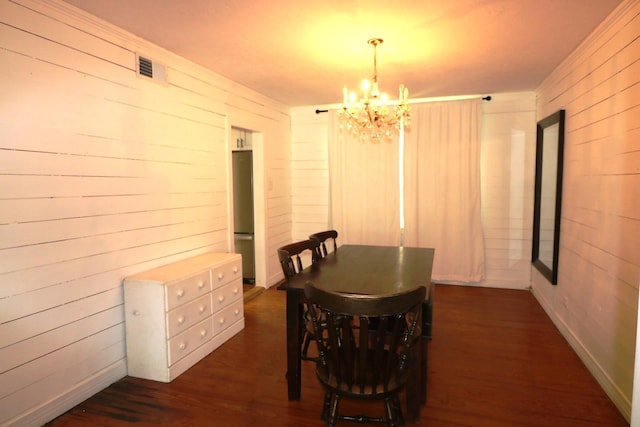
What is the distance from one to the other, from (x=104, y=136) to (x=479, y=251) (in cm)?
418

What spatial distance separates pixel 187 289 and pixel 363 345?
1566 millimetres

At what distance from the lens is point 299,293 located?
2.25 meters

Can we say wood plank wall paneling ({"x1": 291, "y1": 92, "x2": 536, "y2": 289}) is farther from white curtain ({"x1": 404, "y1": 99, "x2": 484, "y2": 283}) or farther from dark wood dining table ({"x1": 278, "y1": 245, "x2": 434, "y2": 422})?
dark wood dining table ({"x1": 278, "y1": 245, "x2": 434, "y2": 422})

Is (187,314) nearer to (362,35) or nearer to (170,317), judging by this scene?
(170,317)

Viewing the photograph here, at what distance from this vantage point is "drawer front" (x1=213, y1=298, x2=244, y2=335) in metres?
3.15

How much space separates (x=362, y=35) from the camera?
2715 mm

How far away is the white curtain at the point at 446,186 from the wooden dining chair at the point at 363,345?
125 inches

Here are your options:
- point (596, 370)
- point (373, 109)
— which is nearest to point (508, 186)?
point (596, 370)

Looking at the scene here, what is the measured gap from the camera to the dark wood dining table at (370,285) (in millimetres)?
2141

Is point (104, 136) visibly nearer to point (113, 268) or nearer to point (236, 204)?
point (113, 268)

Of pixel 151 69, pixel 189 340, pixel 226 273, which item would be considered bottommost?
pixel 189 340

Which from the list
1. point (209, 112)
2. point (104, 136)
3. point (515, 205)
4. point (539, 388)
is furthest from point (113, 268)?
point (515, 205)

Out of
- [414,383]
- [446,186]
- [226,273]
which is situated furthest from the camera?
[446,186]

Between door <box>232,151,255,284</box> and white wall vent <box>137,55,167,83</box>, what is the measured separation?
1784 mm
